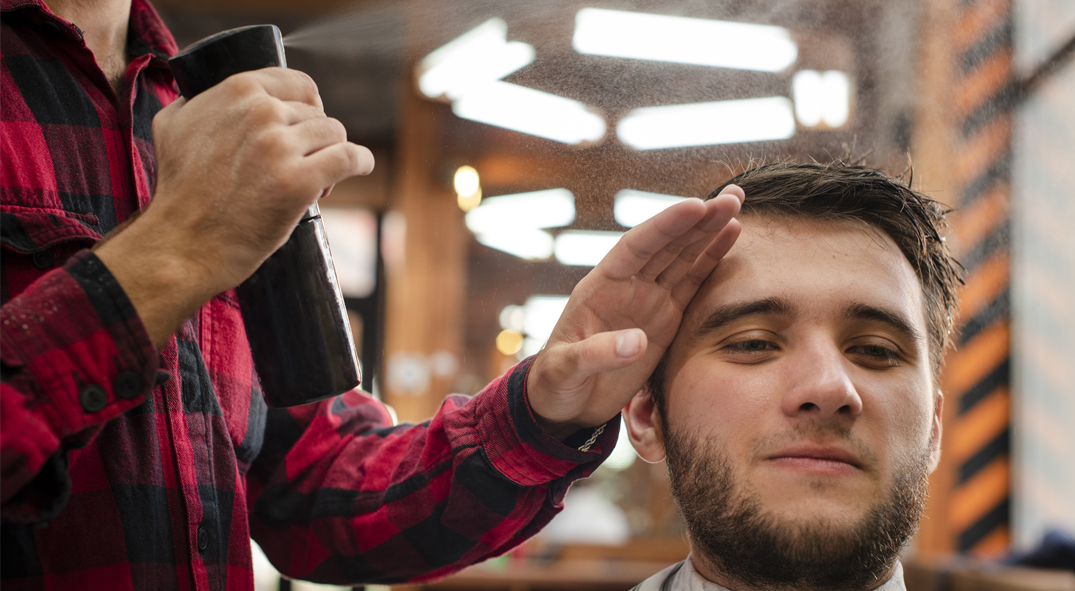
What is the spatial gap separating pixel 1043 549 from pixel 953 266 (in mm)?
2628

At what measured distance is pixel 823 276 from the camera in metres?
1.30

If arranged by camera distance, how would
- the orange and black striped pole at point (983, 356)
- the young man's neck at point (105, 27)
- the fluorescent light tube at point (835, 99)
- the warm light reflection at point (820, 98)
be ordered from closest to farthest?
the young man's neck at point (105, 27), the warm light reflection at point (820, 98), the fluorescent light tube at point (835, 99), the orange and black striped pole at point (983, 356)

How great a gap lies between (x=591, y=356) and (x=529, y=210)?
21.6 inches

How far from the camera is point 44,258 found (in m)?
1.00

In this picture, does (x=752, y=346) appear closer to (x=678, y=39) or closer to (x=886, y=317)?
(x=886, y=317)

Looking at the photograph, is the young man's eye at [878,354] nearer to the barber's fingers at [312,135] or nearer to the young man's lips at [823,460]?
the young man's lips at [823,460]

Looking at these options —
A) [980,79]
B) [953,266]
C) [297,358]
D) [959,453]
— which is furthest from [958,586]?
[297,358]

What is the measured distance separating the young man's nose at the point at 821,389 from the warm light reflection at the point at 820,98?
81cm

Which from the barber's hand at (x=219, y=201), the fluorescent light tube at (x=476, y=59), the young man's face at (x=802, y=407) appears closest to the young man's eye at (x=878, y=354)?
the young man's face at (x=802, y=407)

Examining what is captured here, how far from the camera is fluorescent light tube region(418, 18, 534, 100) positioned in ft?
4.74

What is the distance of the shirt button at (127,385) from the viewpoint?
86 cm

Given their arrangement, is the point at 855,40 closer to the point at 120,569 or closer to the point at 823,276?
the point at 823,276

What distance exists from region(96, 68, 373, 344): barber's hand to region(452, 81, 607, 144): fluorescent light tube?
0.58 meters

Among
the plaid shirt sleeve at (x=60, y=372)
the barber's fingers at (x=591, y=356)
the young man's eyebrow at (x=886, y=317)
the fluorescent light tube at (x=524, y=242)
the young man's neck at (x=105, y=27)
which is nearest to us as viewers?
the plaid shirt sleeve at (x=60, y=372)
